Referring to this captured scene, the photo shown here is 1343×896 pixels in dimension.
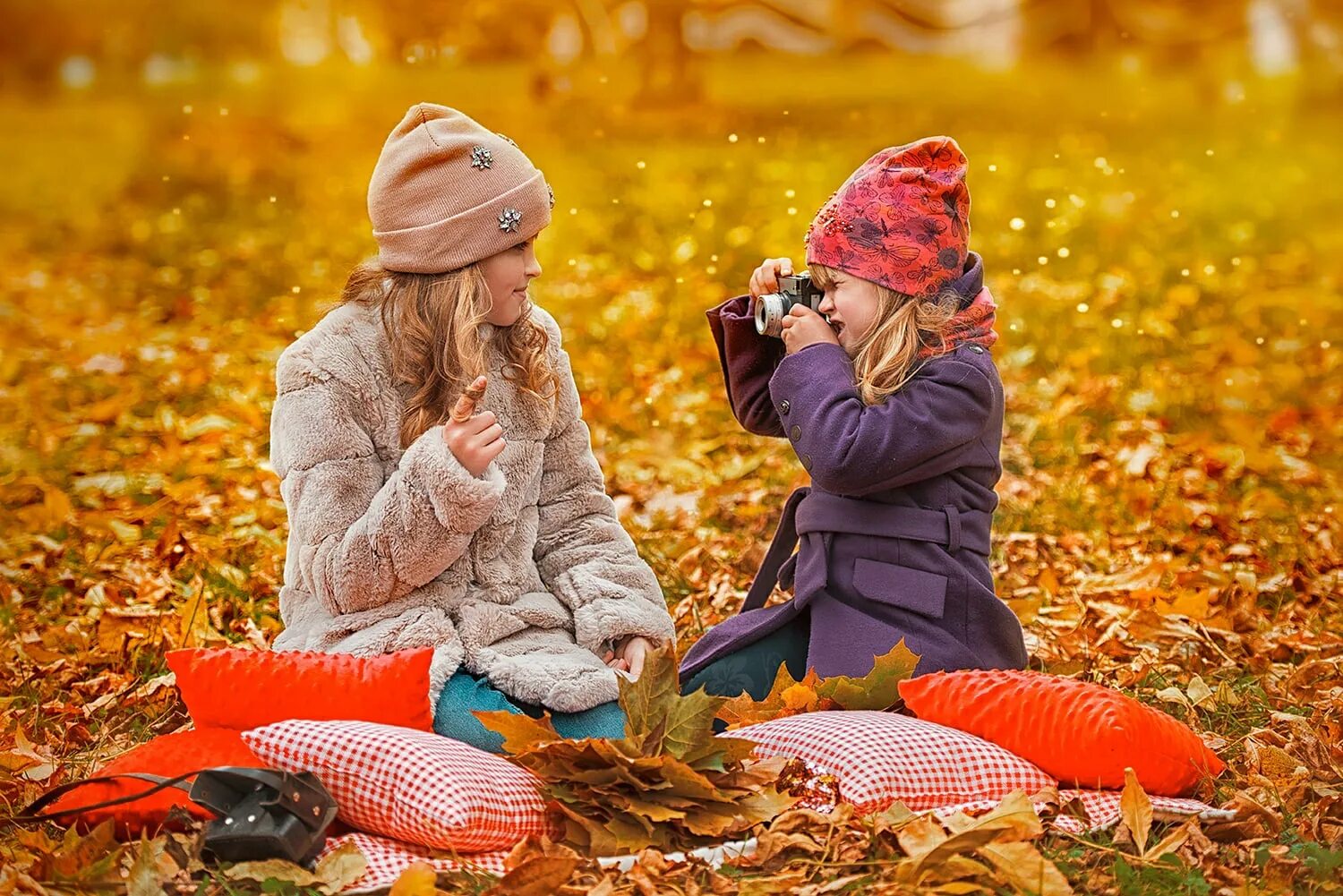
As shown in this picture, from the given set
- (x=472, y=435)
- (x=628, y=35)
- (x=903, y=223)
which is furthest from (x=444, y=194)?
(x=628, y=35)

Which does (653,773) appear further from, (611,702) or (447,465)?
(447,465)

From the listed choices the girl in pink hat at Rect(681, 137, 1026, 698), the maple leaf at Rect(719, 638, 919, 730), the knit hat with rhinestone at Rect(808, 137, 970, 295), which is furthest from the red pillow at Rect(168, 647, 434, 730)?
the knit hat with rhinestone at Rect(808, 137, 970, 295)

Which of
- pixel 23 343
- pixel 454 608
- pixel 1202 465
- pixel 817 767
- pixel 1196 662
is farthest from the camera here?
pixel 23 343

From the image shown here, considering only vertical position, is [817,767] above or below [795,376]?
below

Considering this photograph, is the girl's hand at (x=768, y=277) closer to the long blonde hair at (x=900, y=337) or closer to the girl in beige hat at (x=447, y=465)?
the long blonde hair at (x=900, y=337)

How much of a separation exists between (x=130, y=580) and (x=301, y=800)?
2.26 metres

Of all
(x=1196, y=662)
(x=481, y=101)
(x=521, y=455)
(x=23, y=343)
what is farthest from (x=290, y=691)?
(x=481, y=101)

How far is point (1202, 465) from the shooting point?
5.34m

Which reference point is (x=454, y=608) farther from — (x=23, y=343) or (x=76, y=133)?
(x=76, y=133)

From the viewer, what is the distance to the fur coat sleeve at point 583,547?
3.12 meters

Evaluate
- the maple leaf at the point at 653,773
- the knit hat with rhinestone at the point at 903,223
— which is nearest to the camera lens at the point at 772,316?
the knit hat with rhinestone at the point at 903,223

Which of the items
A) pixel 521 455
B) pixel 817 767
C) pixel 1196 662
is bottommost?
pixel 1196 662

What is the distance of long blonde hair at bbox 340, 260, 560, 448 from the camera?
117 inches

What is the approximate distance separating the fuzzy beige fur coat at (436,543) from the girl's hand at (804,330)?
0.53 metres
